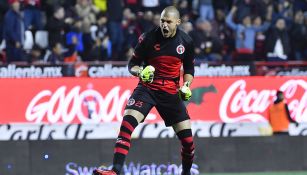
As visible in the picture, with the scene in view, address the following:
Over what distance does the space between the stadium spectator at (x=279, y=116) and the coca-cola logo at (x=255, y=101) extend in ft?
1.61

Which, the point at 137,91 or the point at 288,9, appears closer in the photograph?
the point at 137,91

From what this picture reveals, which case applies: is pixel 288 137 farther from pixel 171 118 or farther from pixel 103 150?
pixel 171 118

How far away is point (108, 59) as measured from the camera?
68.5 feet

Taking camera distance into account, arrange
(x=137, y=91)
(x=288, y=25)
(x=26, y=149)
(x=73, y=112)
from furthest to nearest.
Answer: (x=288, y=25) → (x=73, y=112) → (x=26, y=149) → (x=137, y=91)

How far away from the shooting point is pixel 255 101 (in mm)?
18359

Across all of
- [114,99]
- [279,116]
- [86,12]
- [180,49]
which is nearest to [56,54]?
[86,12]

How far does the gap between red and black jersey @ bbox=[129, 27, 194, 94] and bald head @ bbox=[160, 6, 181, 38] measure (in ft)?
0.63

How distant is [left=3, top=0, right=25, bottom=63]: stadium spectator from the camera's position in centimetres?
1992

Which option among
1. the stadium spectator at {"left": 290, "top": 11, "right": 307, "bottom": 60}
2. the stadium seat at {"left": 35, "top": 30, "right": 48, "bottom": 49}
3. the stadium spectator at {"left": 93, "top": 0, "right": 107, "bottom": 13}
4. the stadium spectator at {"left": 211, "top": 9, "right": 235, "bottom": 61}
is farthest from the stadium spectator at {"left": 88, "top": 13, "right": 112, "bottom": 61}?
the stadium spectator at {"left": 290, "top": 11, "right": 307, "bottom": 60}

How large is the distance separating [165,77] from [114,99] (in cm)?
691

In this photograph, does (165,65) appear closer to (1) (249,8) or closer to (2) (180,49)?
(2) (180,49)

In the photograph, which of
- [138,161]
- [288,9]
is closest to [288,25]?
[288,9]

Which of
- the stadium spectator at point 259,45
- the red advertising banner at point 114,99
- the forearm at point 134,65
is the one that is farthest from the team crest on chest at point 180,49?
the stadium spectator at point 259,45

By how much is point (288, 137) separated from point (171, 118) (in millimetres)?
4643
